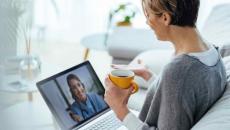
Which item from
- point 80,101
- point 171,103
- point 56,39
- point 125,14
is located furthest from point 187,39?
point 56,39

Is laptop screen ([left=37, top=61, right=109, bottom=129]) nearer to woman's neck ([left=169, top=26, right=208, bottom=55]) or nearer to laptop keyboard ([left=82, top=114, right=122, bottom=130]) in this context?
laptop keyboard ([left=82, top=114, right=122, bottom=130])

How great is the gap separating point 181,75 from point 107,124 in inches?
16.5

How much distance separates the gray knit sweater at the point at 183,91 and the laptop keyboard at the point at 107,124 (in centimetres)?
25

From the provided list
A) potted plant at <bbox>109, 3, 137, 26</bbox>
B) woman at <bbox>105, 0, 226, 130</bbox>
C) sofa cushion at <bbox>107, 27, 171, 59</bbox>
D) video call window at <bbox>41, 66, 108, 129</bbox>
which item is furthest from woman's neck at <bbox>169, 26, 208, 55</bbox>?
potted plant at <bbox>109, 3, 137, 26</bbox>

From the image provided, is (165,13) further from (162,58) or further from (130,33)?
(130,33)

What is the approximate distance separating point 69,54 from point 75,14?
16.0 inches

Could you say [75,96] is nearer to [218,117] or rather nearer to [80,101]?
[80,101]

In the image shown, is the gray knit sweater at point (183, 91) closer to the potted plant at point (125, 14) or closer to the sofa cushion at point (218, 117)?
the sofa cushion at point (218, 117)

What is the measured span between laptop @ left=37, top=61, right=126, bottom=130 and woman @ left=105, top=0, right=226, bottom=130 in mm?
168

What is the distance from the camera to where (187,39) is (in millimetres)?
1071

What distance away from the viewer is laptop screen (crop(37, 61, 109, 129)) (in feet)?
3.97

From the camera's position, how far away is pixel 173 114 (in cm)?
102

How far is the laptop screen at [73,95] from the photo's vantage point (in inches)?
47.6

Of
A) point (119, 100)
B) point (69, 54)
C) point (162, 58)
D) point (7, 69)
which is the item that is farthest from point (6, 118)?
point (69, 54)
